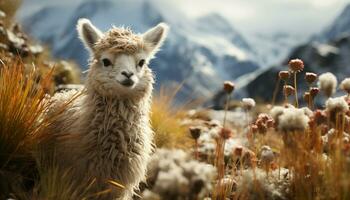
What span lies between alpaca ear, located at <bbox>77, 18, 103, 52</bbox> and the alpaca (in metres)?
0.01

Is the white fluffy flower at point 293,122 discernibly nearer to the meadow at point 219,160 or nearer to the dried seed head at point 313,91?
the meadow at point 219,160

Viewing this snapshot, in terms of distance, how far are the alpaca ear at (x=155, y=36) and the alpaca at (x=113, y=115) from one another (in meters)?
0.23

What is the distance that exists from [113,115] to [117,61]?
1.68ft

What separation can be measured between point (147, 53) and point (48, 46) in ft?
31.3

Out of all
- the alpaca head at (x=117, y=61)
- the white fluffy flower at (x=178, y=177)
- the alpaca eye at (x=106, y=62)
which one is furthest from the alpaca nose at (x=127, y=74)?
the white fluffy flower at (x=178, y=177)

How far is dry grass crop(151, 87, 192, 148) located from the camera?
745 cm

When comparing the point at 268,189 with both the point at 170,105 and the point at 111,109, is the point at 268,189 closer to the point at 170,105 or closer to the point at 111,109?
the point at 111,109

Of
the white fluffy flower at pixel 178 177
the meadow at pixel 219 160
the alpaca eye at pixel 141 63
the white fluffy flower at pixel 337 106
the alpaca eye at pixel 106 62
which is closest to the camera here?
the white fluffy flower at pixel 178 177

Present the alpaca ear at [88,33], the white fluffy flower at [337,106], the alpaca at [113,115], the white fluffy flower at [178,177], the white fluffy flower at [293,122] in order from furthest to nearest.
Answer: the alpaca ear at [88,33] → the alpaca at [113,115] → the white fluffy flower at [337,106] → the white fluffy flower at [293,122] → the white fluffy flower at [178,177]

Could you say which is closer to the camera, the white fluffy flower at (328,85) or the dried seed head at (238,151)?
the white fluffy flower at (328,85)

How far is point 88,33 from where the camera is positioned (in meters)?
5.41

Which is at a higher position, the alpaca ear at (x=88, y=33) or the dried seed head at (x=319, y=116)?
the alpaca ear at (x=88, y=33)

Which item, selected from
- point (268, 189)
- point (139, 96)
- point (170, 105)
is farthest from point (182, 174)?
point (170, 105)

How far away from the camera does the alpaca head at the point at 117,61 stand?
480cm
